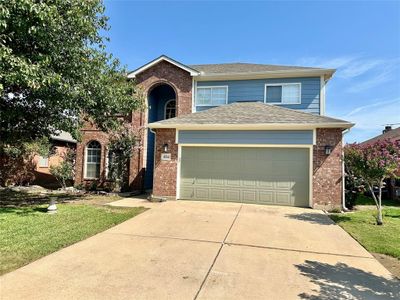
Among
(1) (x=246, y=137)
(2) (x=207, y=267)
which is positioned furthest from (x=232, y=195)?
(2) (x=207, y=267)

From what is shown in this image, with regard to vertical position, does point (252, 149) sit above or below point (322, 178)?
above

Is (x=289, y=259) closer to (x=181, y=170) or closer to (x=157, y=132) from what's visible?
(x=181, y=170)

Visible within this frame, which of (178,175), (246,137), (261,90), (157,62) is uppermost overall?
(157,62)

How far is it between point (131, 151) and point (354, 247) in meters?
11.6

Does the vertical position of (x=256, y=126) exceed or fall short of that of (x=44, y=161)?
it exceeds it

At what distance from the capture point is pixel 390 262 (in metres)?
5.33

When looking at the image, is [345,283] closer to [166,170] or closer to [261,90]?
[166,170]

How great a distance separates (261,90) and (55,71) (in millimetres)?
10260

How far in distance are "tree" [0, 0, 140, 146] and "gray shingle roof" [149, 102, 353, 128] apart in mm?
2758

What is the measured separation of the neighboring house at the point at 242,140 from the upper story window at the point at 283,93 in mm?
51

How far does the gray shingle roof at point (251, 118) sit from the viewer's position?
1115cm

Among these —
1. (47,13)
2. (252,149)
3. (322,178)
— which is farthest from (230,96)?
(47,13)

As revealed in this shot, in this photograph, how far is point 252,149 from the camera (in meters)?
11.8

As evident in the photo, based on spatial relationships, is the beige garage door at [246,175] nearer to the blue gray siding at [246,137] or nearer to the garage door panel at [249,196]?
the garage door panel at [249,196]
